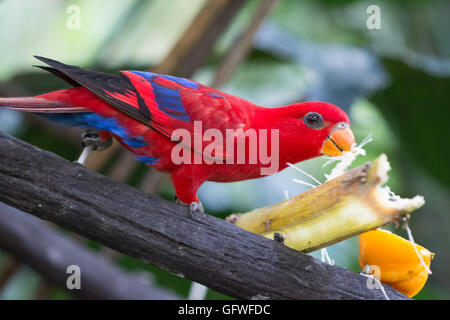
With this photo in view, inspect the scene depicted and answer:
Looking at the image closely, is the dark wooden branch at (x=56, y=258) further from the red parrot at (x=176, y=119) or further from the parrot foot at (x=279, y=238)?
the parrot foot at (x=279, y=238)

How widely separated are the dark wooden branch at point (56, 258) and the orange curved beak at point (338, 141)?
1.90m

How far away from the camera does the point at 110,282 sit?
3.20 meters

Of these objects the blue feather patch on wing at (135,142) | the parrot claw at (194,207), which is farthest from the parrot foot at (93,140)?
the parrot claw at (194,207)

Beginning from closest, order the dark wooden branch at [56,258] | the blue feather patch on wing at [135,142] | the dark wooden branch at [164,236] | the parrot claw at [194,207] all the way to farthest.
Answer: the dark wooden branch at [164,236] → the parrot claw at [194,207] → the blue feather patch on wing at [135,142] → the dark wooden branch at [56,258]

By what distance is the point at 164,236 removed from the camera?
1.58 m

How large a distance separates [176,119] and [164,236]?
0.44 meters

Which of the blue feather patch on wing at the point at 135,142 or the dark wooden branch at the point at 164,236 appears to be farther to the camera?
the blue feather patch on wing at the point at 135,142

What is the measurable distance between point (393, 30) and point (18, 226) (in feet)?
14.0

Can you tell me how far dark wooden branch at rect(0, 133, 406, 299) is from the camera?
5.08 feet

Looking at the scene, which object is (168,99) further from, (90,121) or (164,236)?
(164,236)

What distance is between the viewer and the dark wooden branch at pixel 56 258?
3.07 meters

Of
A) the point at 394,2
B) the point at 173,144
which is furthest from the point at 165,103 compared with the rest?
the point at 394,2

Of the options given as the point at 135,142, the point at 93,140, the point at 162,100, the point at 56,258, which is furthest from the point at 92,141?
the point at 56,258

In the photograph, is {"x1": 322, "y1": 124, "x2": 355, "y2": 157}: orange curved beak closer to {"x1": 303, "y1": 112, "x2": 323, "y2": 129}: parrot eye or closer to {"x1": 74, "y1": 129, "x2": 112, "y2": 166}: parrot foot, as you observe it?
{"x1": 303, "y1": 112, "x2": 323, "y2": 129}: parrot eye
